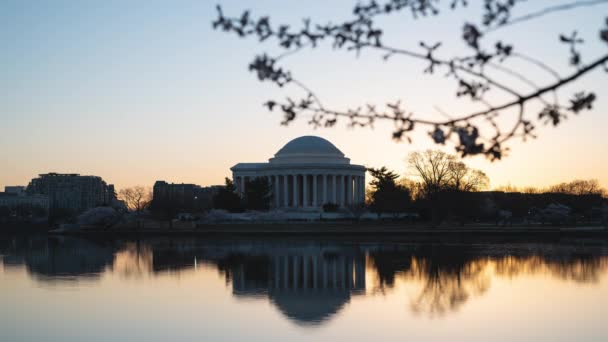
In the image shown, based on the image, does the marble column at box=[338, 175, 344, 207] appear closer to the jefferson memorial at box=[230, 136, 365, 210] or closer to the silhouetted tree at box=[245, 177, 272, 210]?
the jefferson memorial at box=[230, 136, 365, 210]

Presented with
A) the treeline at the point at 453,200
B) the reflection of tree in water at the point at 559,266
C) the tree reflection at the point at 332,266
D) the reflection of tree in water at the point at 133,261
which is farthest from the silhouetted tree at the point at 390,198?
the reflection of tree in water at the point at 559,266

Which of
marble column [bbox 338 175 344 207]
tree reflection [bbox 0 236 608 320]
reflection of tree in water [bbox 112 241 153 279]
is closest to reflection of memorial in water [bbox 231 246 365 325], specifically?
tree reflection [bbox 0 236 608 320]

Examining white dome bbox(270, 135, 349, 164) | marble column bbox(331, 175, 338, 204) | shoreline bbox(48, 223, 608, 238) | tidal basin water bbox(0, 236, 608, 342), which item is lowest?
tidal basin water bbox(0, 236, 608, 342)

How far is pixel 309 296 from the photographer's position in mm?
27094

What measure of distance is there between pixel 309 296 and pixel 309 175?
76.1 metres

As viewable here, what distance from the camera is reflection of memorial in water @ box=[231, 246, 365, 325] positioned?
24.3m

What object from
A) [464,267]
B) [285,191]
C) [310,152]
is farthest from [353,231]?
[310,152]

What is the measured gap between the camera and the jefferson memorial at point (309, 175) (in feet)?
337

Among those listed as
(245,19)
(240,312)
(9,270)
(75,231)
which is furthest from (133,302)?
(75,231)

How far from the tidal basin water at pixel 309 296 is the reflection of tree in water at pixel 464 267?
6 cm

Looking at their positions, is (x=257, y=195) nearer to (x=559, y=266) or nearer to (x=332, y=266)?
(x=332, y=266)

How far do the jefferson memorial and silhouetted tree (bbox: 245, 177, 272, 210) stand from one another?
7.41 m

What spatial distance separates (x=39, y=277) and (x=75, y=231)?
164ft

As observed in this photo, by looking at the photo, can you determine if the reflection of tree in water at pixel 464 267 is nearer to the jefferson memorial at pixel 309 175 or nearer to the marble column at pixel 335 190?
the jefferson memorial at pixel 309 175
